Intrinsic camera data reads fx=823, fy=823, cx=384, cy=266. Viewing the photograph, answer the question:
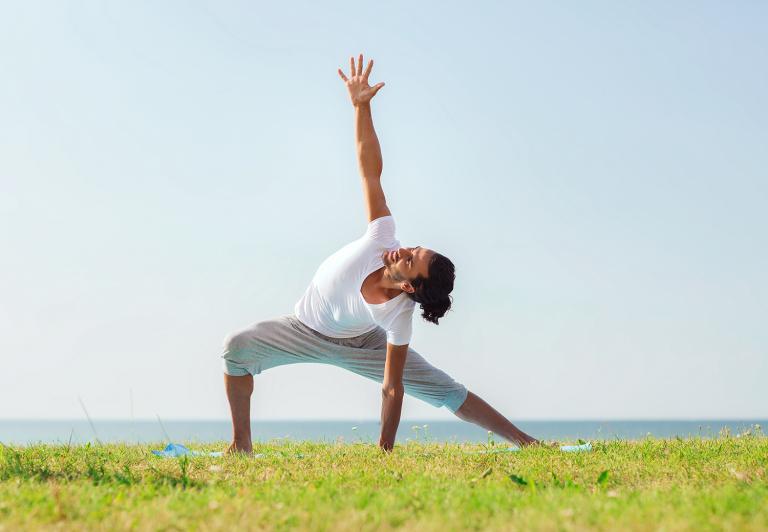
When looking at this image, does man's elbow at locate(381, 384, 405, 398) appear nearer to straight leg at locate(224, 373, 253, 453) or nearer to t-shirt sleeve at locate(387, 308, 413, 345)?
t-shirt sleeve at locate(387, 308, 413, 345)

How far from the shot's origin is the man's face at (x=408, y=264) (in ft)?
20.5

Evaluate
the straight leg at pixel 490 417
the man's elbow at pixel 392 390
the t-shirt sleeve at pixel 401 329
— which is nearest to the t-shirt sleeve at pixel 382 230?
the t-shirt sleeve at pixel 401 329

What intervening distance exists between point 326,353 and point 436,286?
1368mm

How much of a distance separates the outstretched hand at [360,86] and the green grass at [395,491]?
291cm

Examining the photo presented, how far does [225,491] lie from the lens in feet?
13.9

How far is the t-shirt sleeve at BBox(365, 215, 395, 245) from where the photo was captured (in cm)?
654

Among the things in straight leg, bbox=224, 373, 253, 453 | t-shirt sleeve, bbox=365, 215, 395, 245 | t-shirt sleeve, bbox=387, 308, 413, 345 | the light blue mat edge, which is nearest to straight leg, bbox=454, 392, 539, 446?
the light blue mat edge

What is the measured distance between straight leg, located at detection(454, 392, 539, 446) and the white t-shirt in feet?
3.36

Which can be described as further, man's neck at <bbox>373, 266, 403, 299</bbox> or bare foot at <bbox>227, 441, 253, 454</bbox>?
bare foot at <bbox>227, 441, 253, 454</bbox>

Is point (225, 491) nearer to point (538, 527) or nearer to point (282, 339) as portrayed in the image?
point (538, 527)

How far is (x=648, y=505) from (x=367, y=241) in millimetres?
3399

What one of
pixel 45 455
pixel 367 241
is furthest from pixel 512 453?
pixel 45 455

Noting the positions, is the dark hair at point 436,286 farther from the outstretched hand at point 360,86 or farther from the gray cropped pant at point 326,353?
the outstretched hand at point 360,86

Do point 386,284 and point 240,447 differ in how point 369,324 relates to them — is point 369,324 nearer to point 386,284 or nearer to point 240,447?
point 386,284
